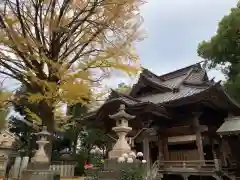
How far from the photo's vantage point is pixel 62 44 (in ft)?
30.4

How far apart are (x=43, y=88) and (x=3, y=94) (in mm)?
1584

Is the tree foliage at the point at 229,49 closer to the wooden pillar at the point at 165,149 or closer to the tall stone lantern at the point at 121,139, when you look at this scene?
the wooden pillar at the point at 165,149

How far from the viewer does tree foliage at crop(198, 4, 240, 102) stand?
18594 mm

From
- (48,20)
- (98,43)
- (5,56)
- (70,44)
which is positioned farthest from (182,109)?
(5,56)

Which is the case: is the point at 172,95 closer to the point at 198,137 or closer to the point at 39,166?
the point at 198,137

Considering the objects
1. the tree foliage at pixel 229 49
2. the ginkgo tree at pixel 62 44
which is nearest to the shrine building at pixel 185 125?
the ginkgo tree at pixel 62 44

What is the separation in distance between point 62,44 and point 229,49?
51.2 ft

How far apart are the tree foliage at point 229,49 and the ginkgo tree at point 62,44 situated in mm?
12801

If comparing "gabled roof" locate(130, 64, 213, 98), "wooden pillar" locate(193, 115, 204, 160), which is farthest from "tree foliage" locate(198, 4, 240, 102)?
"wooden pillar" locate(193, 115, 204, 160)

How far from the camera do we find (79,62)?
9.16 metres

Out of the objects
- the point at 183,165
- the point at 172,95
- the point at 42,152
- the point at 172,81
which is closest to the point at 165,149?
the point at 183,165

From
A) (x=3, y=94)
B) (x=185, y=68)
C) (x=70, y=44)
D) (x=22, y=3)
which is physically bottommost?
(x=3, y=94)

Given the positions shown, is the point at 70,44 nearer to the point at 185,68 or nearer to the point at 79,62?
the point at 79,62

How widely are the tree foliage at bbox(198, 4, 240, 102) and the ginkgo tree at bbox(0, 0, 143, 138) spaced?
42.0 feet
